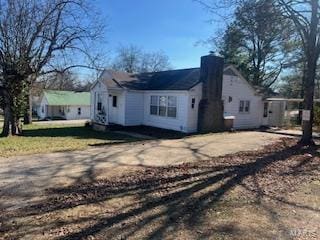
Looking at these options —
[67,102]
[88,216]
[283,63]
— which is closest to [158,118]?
[88,216]

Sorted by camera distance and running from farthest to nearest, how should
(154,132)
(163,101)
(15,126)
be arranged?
1. (163,101)
2. (154,132)
3. (15,126)

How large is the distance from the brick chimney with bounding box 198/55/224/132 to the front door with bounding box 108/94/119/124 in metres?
6.31

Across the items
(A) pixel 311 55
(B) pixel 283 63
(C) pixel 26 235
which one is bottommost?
(C) pixel 26 235

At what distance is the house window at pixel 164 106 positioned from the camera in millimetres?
20250

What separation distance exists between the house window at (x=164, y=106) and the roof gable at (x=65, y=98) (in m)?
25.5

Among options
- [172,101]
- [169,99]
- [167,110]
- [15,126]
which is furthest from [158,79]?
[15,126]

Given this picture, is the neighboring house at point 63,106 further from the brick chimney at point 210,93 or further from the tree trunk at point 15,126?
the brick chimney at point 210,93

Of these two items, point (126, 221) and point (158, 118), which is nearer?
point (126, 221)

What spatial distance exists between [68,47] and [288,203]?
52.1 ft

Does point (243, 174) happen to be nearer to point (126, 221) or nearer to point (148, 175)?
point (148, 175)

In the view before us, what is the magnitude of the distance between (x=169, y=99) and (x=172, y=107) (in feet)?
1.96

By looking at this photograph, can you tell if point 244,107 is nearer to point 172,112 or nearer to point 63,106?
point 172,112

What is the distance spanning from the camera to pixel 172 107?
20328 millimetres

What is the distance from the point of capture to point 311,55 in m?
13.9
